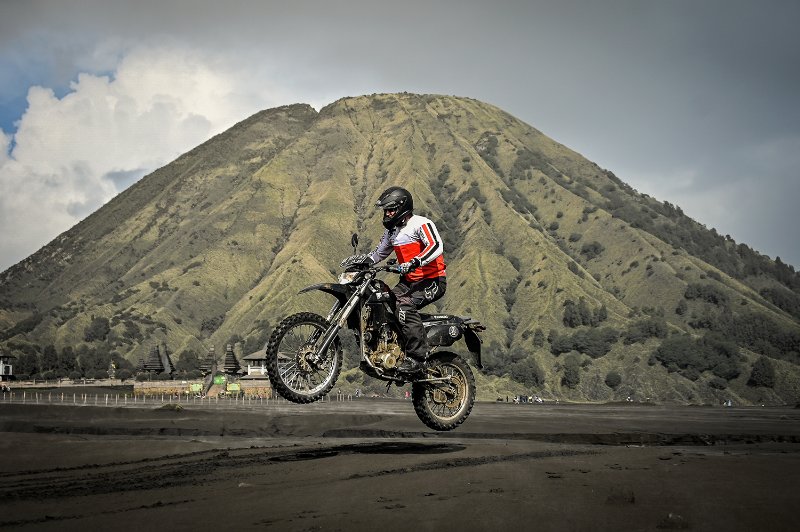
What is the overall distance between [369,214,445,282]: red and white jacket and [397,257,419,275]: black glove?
0.28 feet

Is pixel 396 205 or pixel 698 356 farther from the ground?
pixel 396 205

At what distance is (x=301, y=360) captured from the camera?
15484mm

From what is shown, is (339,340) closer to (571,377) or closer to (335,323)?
(335,323)

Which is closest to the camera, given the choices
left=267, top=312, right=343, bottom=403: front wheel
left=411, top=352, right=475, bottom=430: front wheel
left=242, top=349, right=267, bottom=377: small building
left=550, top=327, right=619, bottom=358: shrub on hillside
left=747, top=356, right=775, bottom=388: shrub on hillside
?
left=267, top=312, right=343, bottom=403: front wheel

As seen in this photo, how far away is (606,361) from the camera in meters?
169

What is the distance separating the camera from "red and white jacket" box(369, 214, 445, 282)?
1577 centimetres

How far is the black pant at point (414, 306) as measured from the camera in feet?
53.2

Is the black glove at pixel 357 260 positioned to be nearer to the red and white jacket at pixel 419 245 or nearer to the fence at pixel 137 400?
the red and white jacket at pixel 419 245

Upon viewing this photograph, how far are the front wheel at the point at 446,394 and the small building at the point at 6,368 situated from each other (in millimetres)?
181962

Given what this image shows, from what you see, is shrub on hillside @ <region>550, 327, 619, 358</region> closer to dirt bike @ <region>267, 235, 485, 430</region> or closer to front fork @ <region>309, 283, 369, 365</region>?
dirt bike @ <region>267, 235, 485, 430</region>

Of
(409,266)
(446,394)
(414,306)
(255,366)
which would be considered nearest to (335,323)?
(414,306)

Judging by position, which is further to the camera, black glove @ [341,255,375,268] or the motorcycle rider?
black glove @ [341,255,375,268]

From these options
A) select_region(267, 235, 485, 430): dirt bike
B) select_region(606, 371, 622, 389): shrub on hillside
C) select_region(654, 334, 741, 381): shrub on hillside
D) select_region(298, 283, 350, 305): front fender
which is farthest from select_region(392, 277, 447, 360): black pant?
select_region(654, 334, 741, 381): shrub on hillside

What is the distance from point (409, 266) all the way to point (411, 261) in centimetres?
17
